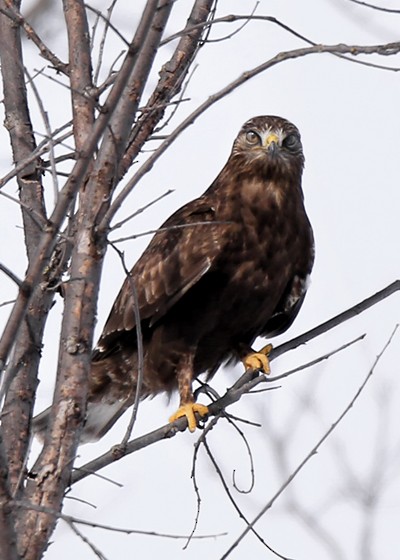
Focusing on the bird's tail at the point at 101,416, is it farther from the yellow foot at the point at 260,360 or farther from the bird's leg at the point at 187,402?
the yellow foot at the point at 260,360

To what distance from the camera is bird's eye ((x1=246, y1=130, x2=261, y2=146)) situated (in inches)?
229

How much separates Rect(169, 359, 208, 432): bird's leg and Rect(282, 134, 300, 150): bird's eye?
4.04ft

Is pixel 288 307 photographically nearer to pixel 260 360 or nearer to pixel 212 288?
pixel 260 360

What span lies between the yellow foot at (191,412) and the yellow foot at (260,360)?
37 cm

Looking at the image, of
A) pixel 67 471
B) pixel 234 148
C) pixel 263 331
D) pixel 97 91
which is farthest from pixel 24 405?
pixel 234 148

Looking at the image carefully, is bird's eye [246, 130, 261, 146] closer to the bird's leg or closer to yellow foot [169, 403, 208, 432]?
the bird's leg

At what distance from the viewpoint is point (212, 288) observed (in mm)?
5281

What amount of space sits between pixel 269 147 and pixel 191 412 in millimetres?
1447

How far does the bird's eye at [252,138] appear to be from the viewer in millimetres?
5809

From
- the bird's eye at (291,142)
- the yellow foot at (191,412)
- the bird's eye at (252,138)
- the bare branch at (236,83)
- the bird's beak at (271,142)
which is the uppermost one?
the bird's eye at (252,138)

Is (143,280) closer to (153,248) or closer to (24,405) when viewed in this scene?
(153,248)

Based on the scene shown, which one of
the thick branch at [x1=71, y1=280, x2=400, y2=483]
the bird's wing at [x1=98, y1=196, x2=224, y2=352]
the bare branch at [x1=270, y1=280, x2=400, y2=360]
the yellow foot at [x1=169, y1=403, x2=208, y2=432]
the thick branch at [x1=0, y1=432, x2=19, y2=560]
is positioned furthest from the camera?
the bird's wing at [x1=98, y1=196, x2=224, y2=352]

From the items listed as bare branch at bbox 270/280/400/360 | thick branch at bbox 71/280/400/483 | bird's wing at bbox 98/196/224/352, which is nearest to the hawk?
bird's wing at bbox 98/196/224/352

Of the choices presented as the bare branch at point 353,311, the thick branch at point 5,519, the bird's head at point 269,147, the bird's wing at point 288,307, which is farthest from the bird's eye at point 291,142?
the thick branch at point 5,519
